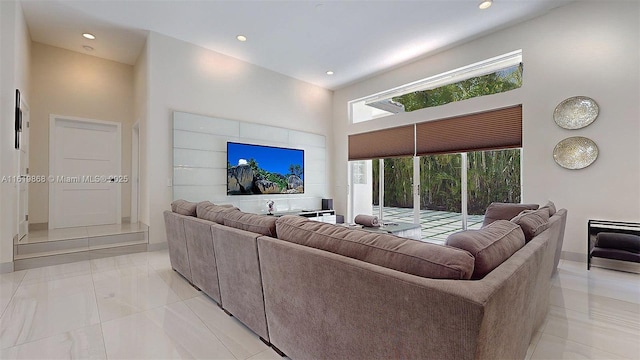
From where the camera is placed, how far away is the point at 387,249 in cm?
118

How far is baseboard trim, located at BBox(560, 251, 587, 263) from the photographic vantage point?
3.57m

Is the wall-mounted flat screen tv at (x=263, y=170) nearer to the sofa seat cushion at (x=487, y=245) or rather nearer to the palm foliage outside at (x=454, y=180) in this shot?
the palm foliage outside at (x=454, y=180)

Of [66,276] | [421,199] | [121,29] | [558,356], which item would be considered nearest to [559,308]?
[558,356]

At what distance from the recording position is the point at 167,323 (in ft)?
6.64

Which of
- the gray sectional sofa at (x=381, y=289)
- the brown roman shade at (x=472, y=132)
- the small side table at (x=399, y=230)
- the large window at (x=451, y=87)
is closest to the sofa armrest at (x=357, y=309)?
the gray sectional sofa at (x=381, y=289)

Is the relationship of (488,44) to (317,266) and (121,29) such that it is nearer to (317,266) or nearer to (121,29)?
(317,266)

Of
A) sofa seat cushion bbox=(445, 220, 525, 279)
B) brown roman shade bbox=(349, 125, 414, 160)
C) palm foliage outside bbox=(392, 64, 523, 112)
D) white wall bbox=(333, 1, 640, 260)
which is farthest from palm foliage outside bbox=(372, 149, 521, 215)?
sofa seat cushion bbox=(445, 220, 525, 279)

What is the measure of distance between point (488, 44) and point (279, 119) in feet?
12.8

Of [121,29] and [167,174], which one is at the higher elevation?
[121,29]

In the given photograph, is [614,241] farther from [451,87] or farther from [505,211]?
[451,87]

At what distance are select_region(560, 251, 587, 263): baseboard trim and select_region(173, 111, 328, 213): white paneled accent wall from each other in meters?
4.39

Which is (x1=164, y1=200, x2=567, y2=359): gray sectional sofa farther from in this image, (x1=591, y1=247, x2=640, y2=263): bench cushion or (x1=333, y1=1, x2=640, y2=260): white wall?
(x1=333, y1=1, x2=640, y2=260): white wall

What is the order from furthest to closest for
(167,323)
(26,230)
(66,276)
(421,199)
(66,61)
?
1. (421,199)
2. (66,61)
3. (26,230)
4. (66,276)
5. (167,323)

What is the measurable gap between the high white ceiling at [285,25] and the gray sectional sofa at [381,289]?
3.10 metres
